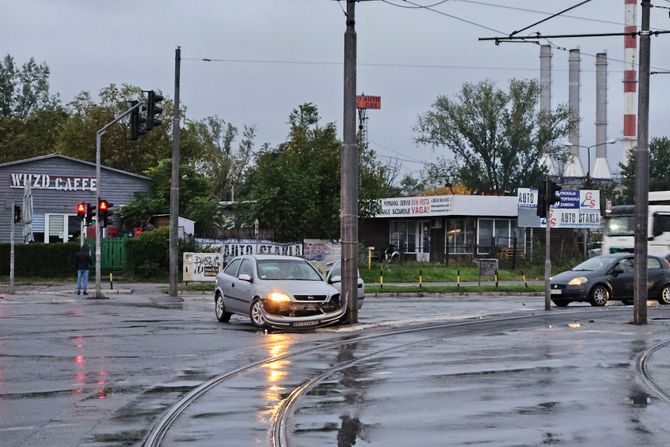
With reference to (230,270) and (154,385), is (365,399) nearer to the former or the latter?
(154,385)

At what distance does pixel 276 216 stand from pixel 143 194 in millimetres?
10399

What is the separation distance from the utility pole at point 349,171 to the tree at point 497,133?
70181 mm

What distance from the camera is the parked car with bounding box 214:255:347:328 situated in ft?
67.6

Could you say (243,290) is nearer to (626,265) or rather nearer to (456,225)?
(626,265)

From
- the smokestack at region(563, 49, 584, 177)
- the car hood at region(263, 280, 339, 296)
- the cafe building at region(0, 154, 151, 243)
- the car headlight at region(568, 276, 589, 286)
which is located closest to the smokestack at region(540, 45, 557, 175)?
the smokestack at region(563, 49, 584, 177)

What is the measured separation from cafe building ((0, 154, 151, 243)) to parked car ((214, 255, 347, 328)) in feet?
98.2

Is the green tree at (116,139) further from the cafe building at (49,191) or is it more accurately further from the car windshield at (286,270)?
the car windshield at (286,270)

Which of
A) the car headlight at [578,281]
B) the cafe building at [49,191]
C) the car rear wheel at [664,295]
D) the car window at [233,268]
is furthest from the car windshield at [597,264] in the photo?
the cafe building at [49,191]

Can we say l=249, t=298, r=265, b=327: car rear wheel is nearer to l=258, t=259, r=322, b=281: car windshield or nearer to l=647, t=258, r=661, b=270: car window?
l=258, t=259, r=322, b=281: car windshield

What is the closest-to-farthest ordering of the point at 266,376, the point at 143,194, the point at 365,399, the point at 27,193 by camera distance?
the point at 365,399 < the point at 266,376 < the point at 27,193 < the point at 143,194

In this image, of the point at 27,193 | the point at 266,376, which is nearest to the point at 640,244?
the point at 266,376

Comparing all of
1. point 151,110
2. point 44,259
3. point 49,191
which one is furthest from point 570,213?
point 151,110

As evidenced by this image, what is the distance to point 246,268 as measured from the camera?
22078 mm

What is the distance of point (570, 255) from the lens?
209 feet
